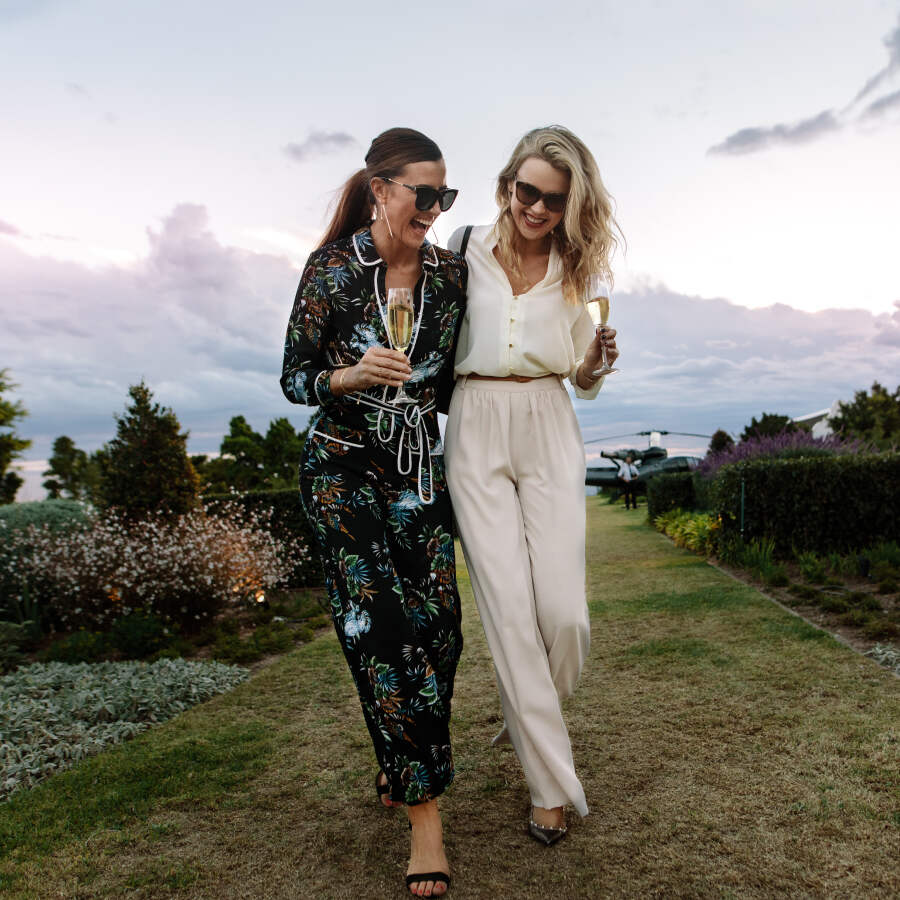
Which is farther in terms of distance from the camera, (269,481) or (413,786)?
(269,481)

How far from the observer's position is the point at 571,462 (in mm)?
Result: 3047

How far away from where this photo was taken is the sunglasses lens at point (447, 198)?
9.75 feet

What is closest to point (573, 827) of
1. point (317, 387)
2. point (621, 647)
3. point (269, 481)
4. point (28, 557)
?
point (317, 387)

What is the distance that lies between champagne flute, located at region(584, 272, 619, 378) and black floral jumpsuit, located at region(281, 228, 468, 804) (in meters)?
Result: 0.52

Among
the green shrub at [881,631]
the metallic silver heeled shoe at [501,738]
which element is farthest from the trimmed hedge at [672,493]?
the metallic silver heeled shoe at [501,738]

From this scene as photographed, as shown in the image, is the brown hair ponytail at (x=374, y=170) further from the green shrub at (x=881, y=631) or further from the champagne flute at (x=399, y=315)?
the green shrub at (x=881, y=631)

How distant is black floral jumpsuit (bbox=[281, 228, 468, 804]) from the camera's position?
2.70 meters

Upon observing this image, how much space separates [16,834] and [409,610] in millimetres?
1978

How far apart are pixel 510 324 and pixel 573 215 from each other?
49 cm

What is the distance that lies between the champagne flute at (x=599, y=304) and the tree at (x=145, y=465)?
662 cm

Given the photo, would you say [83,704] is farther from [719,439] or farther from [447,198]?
[719,439]

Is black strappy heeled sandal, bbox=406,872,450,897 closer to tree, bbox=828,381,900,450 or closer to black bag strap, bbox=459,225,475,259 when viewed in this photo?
black bag strap, bbox=459,225,475,259

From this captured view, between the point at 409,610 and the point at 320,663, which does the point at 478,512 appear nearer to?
the point at 409,610

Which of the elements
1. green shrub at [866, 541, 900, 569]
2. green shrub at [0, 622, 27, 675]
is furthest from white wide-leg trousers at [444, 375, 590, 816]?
green shrub at [866, 541, 900, 569]
